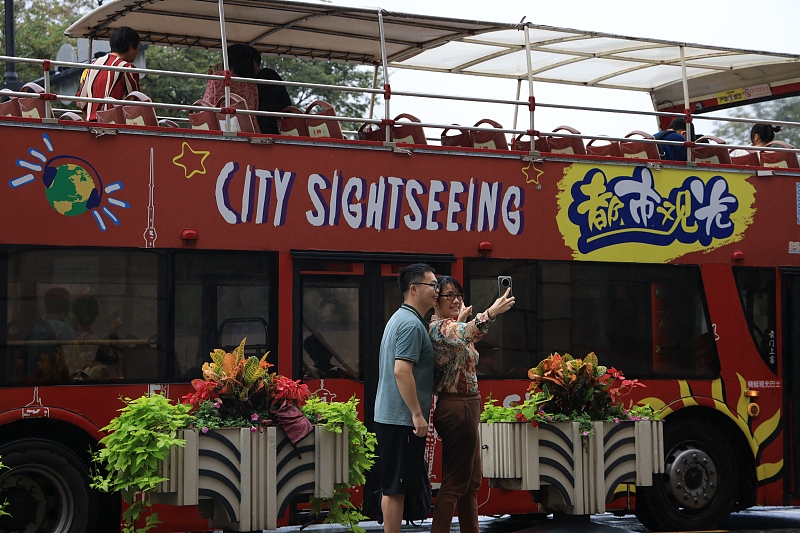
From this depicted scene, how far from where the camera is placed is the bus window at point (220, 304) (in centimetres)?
977

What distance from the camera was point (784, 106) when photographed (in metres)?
15.2

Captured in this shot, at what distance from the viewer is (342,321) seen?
10375mm

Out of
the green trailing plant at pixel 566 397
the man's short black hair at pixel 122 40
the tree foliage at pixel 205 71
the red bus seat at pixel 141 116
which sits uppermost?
the tree foliage at pixel 205 71

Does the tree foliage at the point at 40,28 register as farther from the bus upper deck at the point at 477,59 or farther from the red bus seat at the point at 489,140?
the red bus seat at the point at 489,140

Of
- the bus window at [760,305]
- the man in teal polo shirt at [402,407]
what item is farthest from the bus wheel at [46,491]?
the bus window at [760,305]

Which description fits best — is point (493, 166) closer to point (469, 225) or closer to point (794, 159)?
point (469, 225)

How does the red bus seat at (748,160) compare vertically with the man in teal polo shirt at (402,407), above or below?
above

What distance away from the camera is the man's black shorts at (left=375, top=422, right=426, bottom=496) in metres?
8.16

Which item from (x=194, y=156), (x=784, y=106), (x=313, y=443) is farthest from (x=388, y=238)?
(x=784, y=106)

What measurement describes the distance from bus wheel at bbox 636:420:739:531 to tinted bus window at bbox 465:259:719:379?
66 cm

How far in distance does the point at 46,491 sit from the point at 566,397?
437 cm

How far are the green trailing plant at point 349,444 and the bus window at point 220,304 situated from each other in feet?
4.87

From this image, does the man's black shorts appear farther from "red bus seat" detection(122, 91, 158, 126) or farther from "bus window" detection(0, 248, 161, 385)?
"red bus seat" detection(122, 91, 158, 126)

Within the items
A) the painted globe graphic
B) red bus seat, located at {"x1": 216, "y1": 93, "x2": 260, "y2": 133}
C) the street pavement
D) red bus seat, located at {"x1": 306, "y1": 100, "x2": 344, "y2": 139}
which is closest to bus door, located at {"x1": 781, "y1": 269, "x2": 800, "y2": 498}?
the street pavement
